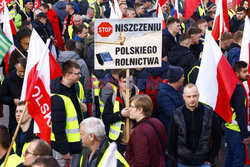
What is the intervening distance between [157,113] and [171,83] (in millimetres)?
632

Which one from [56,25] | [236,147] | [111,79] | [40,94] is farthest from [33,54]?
[56,25]

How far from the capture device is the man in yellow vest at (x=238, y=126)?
6629 millimetres

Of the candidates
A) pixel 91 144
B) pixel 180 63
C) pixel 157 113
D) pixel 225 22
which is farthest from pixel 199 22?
pixel 91 144

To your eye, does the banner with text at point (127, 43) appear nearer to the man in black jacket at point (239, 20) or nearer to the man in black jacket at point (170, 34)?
the man in black jacket at point (170, 34)

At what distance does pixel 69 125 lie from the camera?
19.9 ft

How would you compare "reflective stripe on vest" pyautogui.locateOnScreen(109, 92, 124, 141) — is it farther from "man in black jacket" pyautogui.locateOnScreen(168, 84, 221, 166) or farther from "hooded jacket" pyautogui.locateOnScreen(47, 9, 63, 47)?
"hooded jacket" pyautogui.locateOnScreen(47, 9, 63, 47)

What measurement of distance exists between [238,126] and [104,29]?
2.29 m

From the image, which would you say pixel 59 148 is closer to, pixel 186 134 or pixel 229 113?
pixel 186 134

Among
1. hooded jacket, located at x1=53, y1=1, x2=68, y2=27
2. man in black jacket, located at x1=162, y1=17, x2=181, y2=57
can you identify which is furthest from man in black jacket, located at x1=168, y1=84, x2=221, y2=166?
hooded jacket, located at x1=53, y1=1, x2=68, y2=27


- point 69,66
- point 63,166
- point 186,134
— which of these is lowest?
point 63,166

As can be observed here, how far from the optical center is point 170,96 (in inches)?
265

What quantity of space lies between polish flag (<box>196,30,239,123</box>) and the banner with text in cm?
68

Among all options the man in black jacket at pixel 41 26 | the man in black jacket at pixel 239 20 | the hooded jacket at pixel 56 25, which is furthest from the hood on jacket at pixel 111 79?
the man in black jacket at pixel 239 20

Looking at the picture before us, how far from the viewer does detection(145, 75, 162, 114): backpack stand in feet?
24.0
